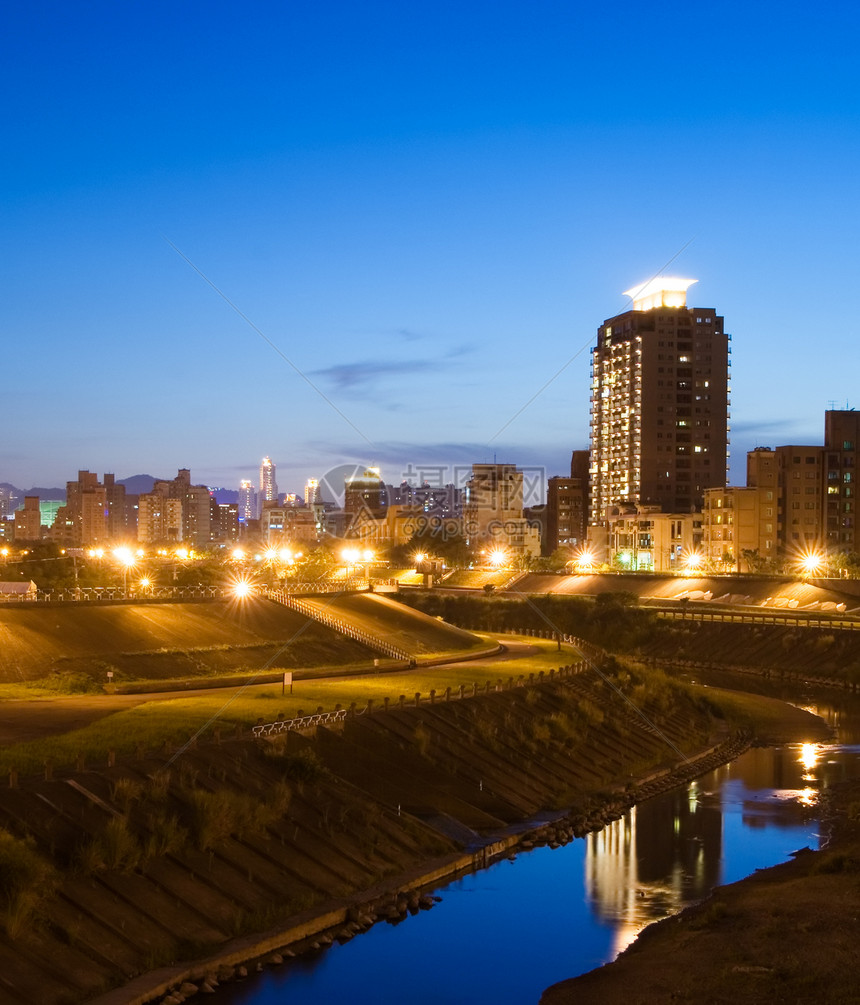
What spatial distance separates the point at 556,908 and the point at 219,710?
16.5 meters

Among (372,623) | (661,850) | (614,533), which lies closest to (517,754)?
(661,850)

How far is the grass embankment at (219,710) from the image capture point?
108 feet

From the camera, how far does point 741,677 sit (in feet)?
272

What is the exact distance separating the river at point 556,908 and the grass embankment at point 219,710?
27.8ft

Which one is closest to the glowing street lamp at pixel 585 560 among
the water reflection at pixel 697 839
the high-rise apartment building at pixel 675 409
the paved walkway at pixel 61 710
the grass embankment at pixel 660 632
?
the high-rise apartment building at pixel 675 409

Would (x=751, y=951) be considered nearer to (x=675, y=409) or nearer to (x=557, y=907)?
(x=557, y=907)

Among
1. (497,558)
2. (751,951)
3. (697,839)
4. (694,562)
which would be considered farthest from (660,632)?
(751,951)

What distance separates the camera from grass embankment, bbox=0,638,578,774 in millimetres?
32875

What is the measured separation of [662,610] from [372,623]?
39.1 meters

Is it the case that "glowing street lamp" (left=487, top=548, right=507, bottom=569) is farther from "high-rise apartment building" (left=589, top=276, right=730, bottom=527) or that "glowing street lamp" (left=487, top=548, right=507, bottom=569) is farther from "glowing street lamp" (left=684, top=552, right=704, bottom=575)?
"high-rise apartment building" (left=589, top=276, right=730, bottom=527)

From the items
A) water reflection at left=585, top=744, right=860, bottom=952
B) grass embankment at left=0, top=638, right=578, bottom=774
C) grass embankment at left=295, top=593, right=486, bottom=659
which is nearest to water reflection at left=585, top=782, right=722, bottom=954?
water reflection at left=585, top=744, right=860, bottom=952

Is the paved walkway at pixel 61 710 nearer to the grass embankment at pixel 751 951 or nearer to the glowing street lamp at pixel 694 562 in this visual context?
the grass embankment at pixel 751 951

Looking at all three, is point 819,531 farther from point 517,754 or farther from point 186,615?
point 517,754

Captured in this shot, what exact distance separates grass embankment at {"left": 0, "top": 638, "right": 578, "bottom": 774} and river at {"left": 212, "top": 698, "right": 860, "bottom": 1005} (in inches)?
333
